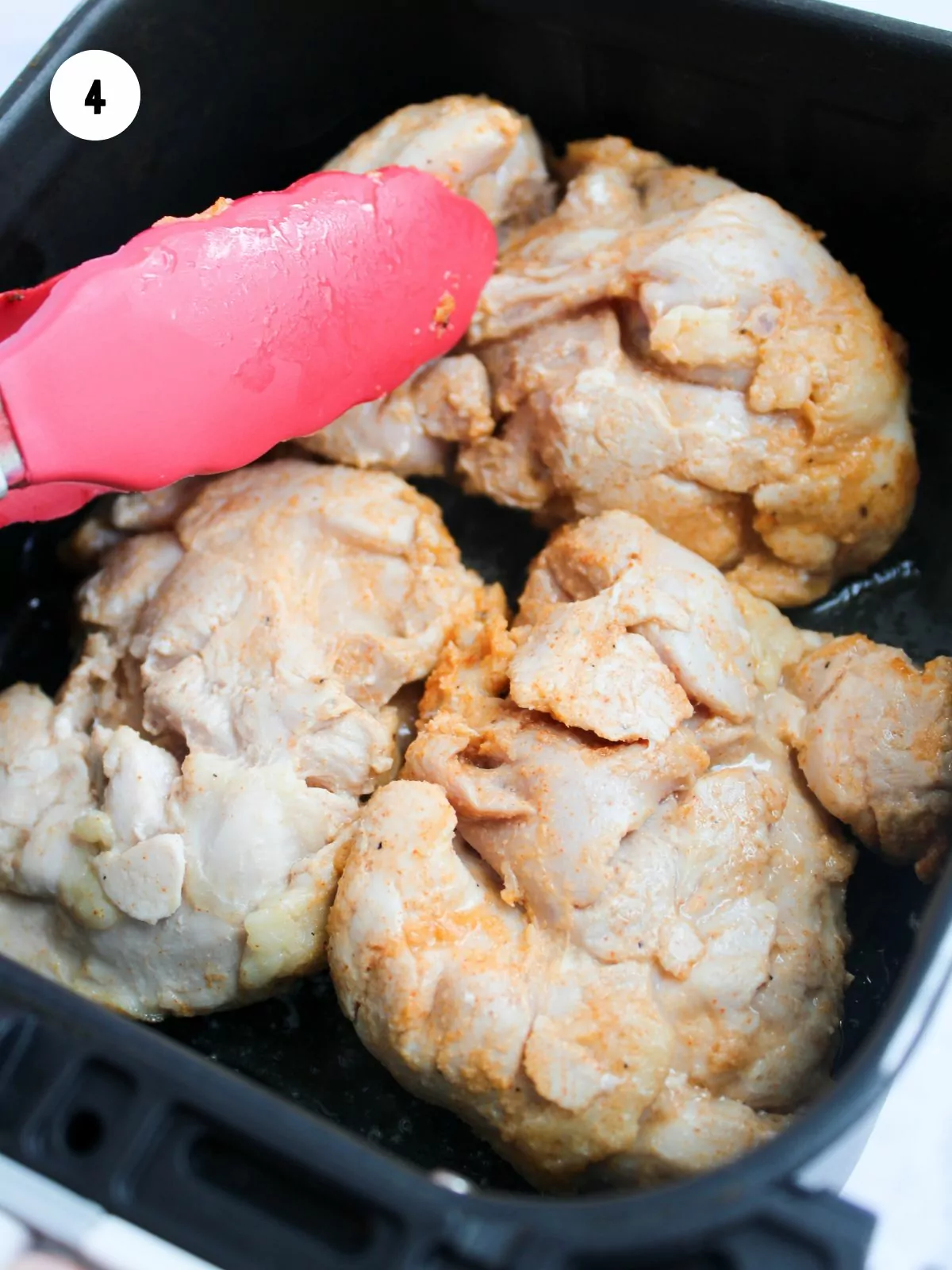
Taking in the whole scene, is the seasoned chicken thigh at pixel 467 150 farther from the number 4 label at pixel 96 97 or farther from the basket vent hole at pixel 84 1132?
the basket vent hole at pixel 84 1132

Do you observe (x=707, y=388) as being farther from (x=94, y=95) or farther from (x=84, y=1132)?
(x=84, y=1132)

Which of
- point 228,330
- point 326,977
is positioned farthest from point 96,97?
point 326,977

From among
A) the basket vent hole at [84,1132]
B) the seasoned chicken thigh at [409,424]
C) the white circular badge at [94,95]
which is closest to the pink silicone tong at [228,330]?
the seasoned chicken thigh at [409,424]

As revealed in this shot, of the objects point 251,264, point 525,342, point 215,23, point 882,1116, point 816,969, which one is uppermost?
point 215,23

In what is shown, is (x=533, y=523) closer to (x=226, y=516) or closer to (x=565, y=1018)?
(x=226, y=516)

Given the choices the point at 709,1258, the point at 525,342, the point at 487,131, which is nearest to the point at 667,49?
the point at 487,131

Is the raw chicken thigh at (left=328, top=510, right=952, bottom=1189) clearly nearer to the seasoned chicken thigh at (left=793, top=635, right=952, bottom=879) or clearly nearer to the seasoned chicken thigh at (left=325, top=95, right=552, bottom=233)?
the seasoned chicken thigh at (left=793, top=635, right=952, bottom=879)

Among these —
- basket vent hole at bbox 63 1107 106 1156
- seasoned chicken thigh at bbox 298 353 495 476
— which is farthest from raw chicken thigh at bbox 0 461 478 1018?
basket vent hole at bbox 63 1107 106 1156
